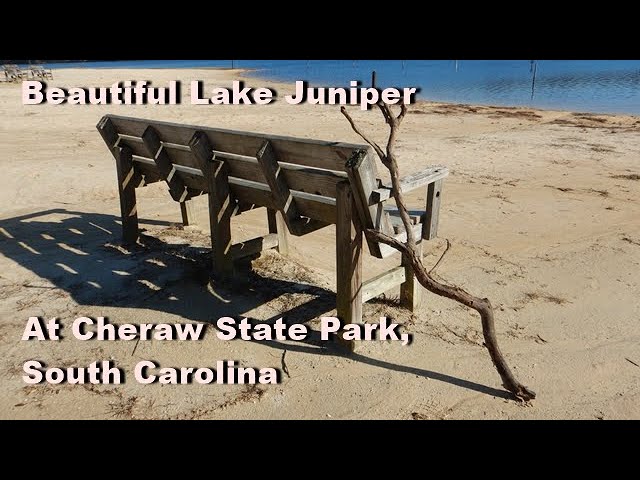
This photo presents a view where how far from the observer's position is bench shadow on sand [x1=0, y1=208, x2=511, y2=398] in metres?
4.84

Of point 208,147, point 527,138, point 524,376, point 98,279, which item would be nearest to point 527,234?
point 524,376

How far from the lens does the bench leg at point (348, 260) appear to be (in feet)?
13.2

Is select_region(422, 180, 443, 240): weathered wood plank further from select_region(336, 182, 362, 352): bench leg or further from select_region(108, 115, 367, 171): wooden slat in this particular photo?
select_region(108, 115, 367, 171): wooden slat

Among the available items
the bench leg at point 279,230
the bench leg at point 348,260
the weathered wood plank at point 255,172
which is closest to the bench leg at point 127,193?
the weathered wood plank at point 255,172

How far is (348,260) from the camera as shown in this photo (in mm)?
4199

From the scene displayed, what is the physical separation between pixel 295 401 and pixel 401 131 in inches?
523

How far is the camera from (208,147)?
16.4 ft

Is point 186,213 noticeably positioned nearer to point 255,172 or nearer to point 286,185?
point 255,172

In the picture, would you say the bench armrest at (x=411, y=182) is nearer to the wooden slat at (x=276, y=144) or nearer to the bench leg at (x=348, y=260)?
the bench leg at (x=348, y=260)

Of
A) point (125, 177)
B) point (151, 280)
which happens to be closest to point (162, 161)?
point (125, 177)

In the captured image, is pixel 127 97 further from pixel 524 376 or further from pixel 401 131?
pixel 524 376

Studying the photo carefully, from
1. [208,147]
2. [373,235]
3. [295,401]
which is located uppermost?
[208,147]

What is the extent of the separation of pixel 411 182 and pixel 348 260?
31.7 inches

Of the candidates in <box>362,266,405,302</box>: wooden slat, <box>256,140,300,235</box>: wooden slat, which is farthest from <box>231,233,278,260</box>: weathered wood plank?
<box>362,266,405,302</box>: wooden slat
